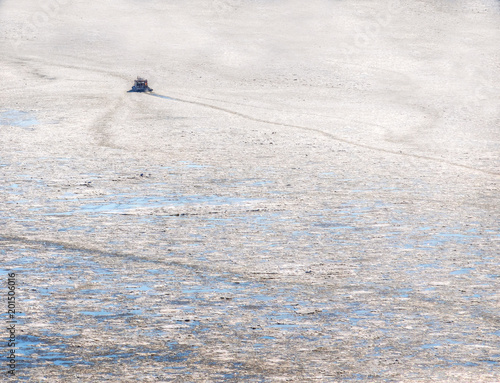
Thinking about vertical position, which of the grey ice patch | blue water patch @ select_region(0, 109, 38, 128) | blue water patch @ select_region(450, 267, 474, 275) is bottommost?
the grey ice patch

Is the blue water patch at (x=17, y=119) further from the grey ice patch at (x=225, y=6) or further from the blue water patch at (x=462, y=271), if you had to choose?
the grey ice patch at (x=225, y=6)

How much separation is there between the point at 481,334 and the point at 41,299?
1.87 meters

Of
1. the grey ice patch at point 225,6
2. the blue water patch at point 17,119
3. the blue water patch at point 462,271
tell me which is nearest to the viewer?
the blue water patch at point 462,271

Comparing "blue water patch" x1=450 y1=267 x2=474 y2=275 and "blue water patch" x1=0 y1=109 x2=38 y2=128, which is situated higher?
"blue water patch" x1=450 y1=267 x2=474 y2=275

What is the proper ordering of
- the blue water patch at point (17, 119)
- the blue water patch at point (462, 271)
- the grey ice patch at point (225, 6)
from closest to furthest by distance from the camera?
the blue water patch at point (462, 271) → the blue water patch at point (17, 119) → the grey ice patch at point (225, 6)

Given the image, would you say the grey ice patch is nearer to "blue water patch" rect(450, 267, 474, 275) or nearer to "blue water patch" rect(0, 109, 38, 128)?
"blue water patch" rect(0, 109, 38, 128)

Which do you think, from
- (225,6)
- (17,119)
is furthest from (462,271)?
(225,6)

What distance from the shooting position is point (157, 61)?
1331 cm

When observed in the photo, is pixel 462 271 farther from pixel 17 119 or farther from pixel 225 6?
pixel 225 6

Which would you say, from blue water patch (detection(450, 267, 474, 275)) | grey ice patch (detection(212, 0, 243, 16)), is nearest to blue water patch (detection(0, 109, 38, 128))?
blue water patch (detection(450, 267, 474, 275))

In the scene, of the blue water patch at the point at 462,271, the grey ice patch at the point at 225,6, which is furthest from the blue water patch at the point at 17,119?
the grey ice patch at the point at 225,6

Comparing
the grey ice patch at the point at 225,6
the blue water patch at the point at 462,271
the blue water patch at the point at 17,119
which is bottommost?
the grey ice patch at the point at 225,6

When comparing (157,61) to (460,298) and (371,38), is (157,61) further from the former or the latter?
(460,298)

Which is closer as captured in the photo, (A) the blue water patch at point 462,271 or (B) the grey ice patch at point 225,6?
(A) the blue water patch at point 462,271
